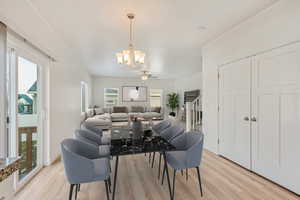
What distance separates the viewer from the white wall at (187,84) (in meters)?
7.71

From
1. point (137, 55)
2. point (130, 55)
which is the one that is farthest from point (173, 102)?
point (130, 55)

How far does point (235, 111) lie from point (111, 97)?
7.41 metres

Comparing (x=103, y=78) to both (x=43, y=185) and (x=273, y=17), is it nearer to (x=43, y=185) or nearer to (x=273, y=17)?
(x=43, y=185)

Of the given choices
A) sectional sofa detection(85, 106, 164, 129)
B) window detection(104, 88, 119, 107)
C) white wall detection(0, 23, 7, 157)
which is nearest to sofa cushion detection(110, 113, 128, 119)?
sectional sofa detection(85, 106, 164, 129)

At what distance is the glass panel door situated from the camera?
7.18 feet

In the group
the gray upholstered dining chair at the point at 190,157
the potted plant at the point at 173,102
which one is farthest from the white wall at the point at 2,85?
the potted plant at the point at 173,102

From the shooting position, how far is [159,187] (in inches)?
83.0

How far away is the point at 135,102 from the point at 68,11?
7226mm

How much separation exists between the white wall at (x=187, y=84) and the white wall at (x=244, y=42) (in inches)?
159

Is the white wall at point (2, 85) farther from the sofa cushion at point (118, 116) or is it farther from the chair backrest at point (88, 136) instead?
the sofa cushion at point (118, 116)

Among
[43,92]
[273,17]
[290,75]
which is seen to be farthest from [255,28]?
[43,92]

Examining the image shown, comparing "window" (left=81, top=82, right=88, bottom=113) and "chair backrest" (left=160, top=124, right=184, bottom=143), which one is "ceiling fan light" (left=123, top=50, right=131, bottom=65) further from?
"window" (left=81, top=82, right=88, bottom=113)

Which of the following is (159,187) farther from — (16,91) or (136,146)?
(16,91)

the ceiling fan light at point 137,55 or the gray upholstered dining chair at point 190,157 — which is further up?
the ceiling fan light at point 137,55
